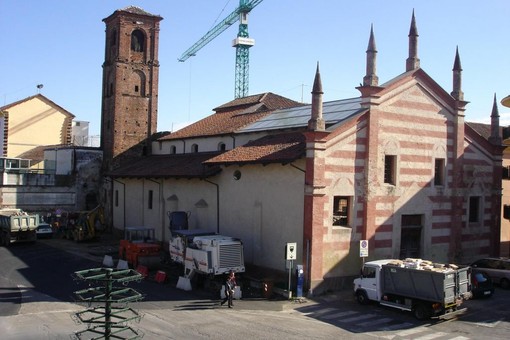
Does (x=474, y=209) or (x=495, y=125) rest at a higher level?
(x=495, y=125)

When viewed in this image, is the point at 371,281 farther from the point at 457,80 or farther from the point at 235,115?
the point at 235,115

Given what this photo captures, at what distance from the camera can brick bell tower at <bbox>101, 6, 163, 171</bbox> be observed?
48.2m

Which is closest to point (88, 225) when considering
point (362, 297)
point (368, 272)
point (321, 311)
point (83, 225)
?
point (83, 225)

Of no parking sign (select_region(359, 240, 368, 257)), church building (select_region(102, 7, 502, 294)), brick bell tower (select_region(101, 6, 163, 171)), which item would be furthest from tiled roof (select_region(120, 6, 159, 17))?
no parking sign (select_region(359, 240, 368, 257))

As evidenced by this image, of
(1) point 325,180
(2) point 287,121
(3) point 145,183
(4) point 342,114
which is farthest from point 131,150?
(1) point 325,180

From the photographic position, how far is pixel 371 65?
26.8 meters

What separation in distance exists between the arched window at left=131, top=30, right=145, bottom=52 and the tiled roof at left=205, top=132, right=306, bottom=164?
22171 millimetres

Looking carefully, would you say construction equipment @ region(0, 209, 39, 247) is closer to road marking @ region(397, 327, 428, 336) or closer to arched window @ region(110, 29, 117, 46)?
arched window @ region(110, 29, 117, 46)

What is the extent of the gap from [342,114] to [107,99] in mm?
27664

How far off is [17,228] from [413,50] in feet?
98.6

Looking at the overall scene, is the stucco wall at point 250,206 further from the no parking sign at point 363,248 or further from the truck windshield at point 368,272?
the truck windshield at point 368,272

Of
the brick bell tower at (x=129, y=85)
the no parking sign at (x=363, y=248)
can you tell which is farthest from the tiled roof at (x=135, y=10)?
the no parking sign at (x=363, y=248)

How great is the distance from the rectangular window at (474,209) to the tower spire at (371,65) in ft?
35.9

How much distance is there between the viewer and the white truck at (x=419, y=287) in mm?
20172
